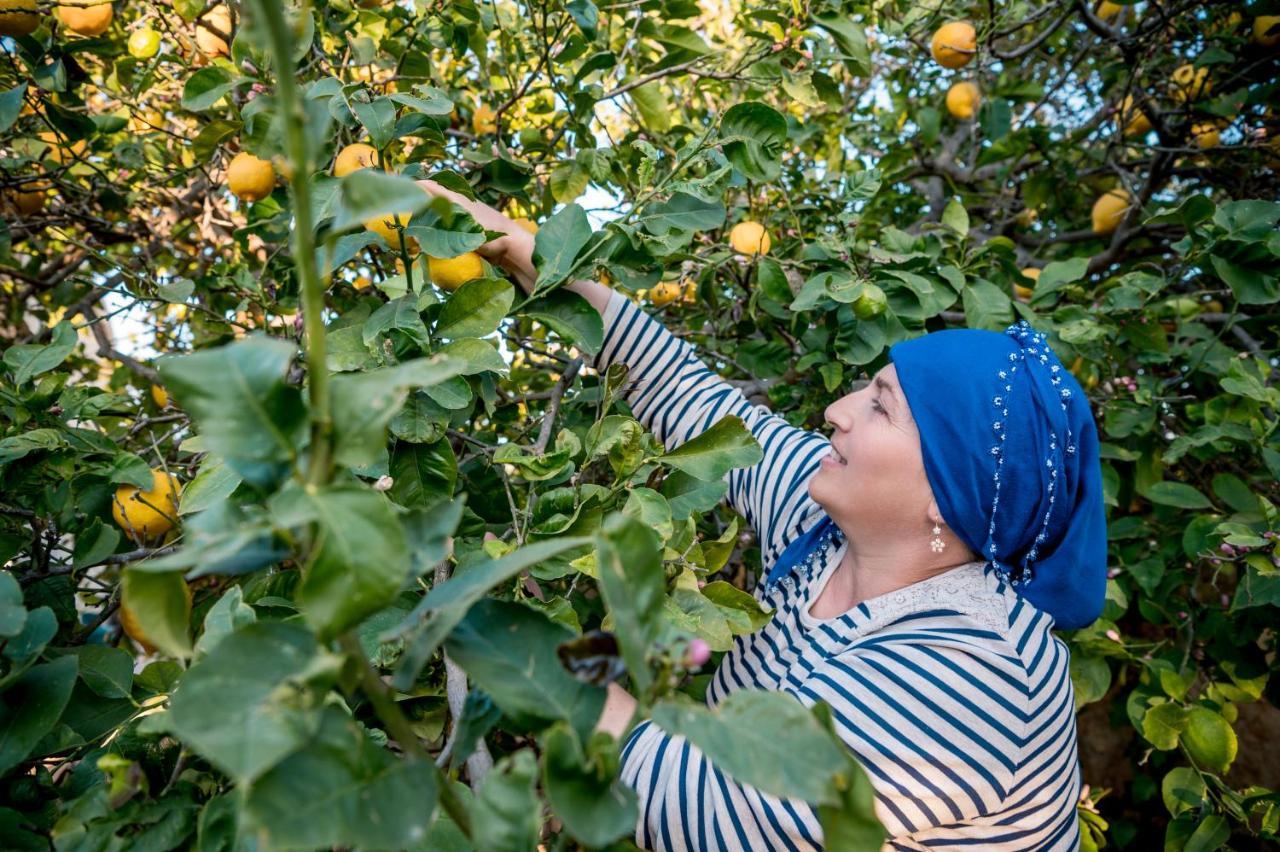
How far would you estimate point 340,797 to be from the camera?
386mm

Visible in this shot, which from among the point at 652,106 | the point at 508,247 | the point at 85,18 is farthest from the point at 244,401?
the point at 85,18

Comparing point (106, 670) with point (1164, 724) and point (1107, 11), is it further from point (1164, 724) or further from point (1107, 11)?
point (1107, 11)

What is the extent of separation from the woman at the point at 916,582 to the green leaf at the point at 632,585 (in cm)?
53

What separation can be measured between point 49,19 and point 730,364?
1.55 m

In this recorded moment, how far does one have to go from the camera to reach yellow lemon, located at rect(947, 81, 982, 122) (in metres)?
2.47

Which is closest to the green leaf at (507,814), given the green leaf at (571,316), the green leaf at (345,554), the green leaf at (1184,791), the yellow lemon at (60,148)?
the green leaf at (345,554)

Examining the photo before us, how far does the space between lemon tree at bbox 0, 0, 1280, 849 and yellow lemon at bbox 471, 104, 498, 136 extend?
44 mm

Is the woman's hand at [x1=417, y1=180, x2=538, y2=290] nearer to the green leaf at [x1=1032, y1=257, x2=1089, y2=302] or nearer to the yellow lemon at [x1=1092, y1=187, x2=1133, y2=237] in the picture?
the green leaf at [x1=1032, y1=257, x2=1089, y2=302]

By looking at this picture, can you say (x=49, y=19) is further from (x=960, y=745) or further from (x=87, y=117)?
(x=960, y=745)

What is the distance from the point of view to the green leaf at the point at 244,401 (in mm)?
385

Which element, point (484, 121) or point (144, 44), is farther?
point (484, 121)

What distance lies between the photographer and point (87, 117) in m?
1.63

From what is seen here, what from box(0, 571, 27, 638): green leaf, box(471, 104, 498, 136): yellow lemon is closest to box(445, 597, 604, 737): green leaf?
box(0, 571, 27, 638): green leaf

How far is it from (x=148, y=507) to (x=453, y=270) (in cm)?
58
